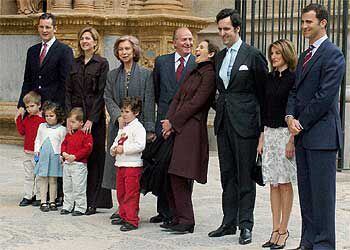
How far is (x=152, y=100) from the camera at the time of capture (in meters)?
8.22

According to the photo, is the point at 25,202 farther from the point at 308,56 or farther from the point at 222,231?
the point at 308,56

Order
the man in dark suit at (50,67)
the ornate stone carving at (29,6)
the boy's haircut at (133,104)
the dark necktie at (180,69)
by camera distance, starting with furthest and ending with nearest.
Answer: the ornate stone carving at (29,6) → the man in dark suit at (50,67) → the dark necktie at (180,69) → the boy's haircut at (133,104)

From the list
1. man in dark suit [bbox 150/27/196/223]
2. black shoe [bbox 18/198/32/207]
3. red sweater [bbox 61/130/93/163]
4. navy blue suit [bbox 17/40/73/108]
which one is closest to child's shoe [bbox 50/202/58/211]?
black shoe [bbox 18/198/32/207]

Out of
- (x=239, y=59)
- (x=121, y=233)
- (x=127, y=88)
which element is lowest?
(x=121, y=233)

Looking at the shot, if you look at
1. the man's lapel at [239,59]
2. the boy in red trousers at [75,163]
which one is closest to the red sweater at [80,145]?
the boy in red trousers at [75,163]

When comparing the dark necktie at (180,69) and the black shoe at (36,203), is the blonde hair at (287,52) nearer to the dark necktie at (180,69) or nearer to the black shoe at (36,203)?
the dark necktie at (180,69)

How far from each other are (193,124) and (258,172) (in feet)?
2.70

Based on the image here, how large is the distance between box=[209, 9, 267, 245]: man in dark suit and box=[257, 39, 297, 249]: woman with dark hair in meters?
0.23

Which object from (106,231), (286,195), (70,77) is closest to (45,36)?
(70,77)

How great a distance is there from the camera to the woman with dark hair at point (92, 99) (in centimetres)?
860

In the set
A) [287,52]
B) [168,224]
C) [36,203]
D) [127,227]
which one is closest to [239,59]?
[287,52]

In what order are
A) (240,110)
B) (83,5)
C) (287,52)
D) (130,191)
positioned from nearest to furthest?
(287,52) → (240,110) → (130,191) → (83,5)

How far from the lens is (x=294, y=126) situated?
21.7 feet

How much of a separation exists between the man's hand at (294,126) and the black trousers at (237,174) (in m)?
0.73
